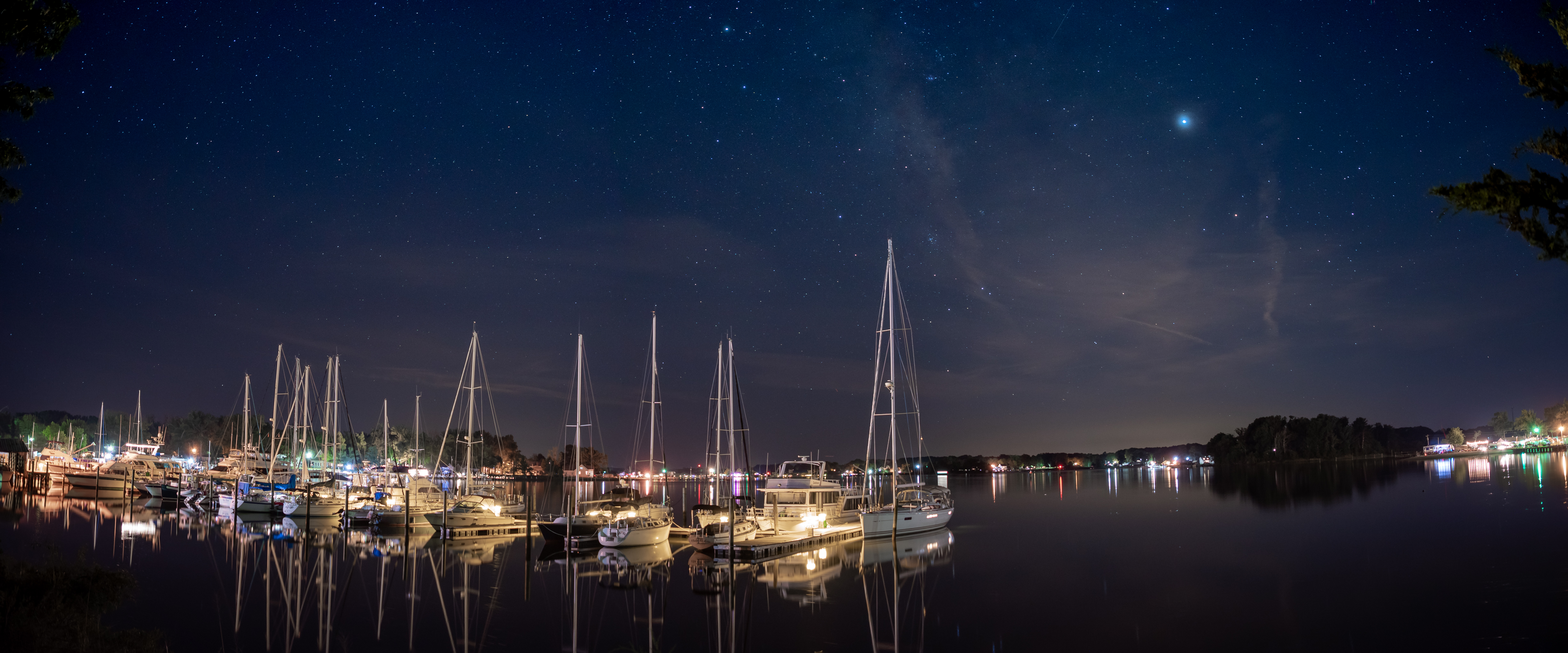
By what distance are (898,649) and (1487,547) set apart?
4081 cm

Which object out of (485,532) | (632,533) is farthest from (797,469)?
(485,532)

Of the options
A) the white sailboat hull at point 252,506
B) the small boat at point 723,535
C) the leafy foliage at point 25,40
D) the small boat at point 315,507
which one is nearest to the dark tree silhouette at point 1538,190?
the leafy foliage at point 25,40

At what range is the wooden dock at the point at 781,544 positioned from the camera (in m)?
41.6

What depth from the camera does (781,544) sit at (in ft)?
142

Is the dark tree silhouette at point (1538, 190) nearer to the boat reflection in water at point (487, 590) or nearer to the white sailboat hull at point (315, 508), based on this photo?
the boat reflection in water at point (487, 590)

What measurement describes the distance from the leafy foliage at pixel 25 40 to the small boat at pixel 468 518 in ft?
131

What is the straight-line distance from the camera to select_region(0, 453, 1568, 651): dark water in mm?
26594

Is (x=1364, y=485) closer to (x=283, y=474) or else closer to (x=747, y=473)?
(x=747, y=473)

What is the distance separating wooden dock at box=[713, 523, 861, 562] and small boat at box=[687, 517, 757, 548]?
0.89 feet

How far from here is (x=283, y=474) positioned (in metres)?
79.9

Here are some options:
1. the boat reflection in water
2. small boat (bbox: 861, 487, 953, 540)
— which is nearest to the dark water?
the boat reflection in water

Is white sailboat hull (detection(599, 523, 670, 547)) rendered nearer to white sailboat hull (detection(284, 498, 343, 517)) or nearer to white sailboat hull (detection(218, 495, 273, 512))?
white sailboat hull (detection(284, 498, 343, 517))

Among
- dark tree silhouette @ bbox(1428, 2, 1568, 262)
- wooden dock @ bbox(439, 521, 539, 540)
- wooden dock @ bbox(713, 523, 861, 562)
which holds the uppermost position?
dark tree silhouette @ bbox(1428, 2, 1568, 262)

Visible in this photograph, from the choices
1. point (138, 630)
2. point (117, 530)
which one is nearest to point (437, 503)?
point (117, 530)
